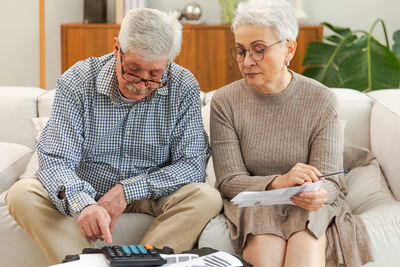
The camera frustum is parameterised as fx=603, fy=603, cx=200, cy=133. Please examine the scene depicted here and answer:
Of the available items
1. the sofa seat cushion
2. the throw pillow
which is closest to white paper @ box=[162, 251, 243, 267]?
the sofa seat cushion

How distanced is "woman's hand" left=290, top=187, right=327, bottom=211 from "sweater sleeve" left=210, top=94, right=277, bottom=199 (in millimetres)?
149

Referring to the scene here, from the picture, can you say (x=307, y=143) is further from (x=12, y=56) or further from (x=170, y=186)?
(x=12, y=56)

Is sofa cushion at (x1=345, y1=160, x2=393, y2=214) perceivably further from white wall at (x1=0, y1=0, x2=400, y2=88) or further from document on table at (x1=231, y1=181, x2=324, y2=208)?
white wall at (x1=0, y1=0, x2=400, y2=88)

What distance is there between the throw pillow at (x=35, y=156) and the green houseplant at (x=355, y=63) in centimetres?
179

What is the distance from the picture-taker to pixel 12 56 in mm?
4434

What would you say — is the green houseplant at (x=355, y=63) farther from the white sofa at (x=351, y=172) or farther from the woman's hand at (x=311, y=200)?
the woman's hand at (x=311, y=200)

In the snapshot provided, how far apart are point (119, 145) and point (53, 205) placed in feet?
1.06

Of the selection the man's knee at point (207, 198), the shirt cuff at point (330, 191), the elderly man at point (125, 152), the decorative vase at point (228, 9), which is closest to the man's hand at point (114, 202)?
the elderly man at point (125, 152)

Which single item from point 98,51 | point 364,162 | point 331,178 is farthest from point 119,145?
point 98,51

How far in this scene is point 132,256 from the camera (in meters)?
1.36

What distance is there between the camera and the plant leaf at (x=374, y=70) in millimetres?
3459

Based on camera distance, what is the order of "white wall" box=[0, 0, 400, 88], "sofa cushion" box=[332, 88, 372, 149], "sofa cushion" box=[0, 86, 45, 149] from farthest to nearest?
"white wall" box=[0, 0, 400, 88]
"sofa cushion" box=[0, 86, 45, 149]
"sofa cushion" box=[332, 88, 372, 149]

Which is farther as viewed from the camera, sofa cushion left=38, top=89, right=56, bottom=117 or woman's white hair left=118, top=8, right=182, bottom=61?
sofa cushion left=38, top=89, right=56, bottom=117

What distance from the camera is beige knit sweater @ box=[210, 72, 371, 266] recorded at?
78.5 inches
